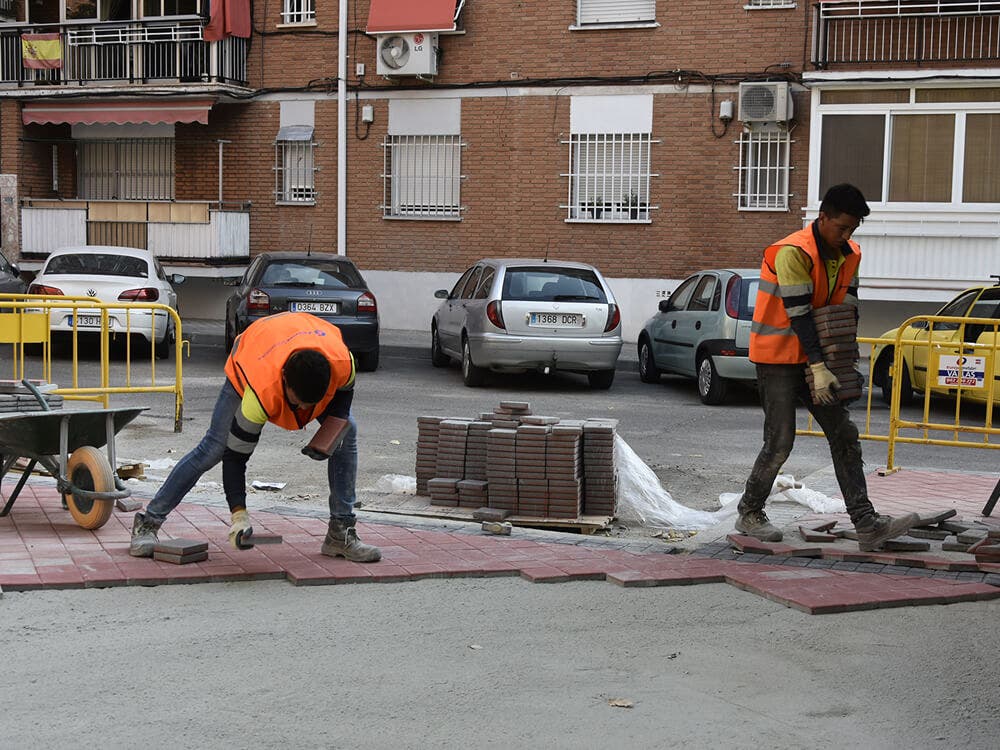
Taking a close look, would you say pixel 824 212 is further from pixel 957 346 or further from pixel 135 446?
pixel 135 446

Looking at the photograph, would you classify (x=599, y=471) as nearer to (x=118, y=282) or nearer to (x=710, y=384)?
(x=710, y=384)

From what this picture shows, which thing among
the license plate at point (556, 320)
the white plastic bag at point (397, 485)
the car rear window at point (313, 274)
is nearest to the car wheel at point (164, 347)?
the car rear window at point (313, 274)

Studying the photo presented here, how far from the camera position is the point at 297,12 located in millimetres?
26125

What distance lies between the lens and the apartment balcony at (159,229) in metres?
25.8

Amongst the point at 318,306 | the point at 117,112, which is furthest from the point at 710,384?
the point at 117,112

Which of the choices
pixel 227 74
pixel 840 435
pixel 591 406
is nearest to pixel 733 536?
pixel 840 435

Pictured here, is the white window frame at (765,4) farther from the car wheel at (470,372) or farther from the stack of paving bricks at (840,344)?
the stack of paving bricks at (840,344)

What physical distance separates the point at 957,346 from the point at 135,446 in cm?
660

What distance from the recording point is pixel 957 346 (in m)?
10.8

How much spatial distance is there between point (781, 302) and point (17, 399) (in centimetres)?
442

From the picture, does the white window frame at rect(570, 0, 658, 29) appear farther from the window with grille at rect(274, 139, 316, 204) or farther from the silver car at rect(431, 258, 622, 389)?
the silver car at rect(431, 258, 622, 389)

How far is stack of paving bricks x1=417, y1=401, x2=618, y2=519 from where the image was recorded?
837 cm

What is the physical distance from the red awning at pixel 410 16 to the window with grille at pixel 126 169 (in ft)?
17.4

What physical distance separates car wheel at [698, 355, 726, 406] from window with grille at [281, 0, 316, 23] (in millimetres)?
13527
